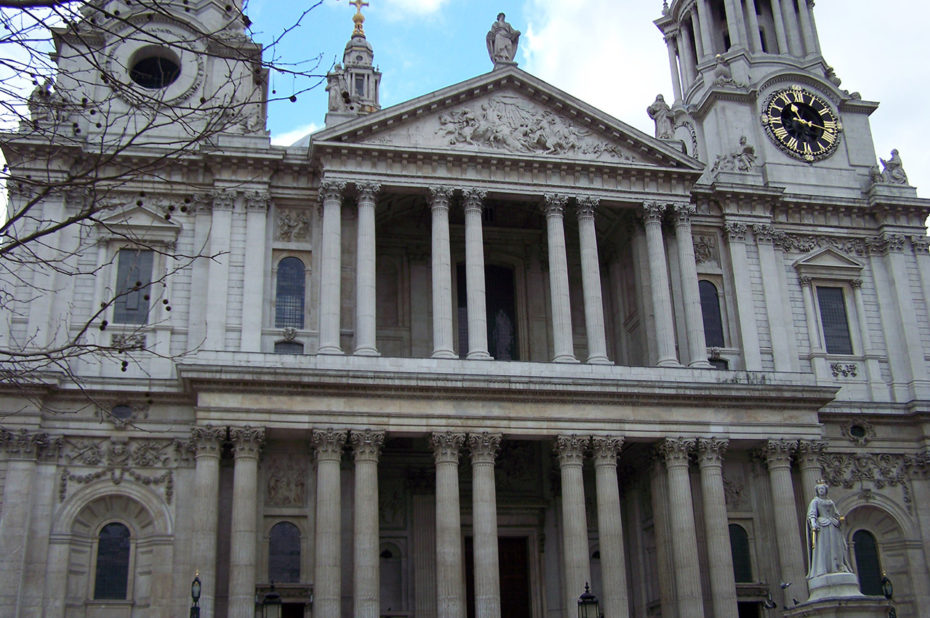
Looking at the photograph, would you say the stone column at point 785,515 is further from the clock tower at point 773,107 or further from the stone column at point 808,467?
the clock tower at point 773,107

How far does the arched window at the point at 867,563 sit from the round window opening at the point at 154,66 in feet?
86.4

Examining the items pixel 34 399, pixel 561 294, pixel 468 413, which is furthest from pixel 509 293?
pixel 34 399

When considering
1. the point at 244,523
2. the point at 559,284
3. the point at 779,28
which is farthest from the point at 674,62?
the point at 244,523

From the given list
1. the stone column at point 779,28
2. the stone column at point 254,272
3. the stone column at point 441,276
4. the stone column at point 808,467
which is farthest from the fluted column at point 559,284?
the stone column at point 779,28

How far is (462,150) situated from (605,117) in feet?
16.0

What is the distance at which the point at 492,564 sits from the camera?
26953 millimetres

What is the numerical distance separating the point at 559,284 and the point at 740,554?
9627 mm

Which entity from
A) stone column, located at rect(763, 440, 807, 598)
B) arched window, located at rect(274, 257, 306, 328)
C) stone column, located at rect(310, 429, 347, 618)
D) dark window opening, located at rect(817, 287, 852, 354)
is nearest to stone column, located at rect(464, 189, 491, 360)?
stone column, located at rect(310, 429, 347, 618)

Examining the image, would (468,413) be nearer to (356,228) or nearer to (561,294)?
(561,294)

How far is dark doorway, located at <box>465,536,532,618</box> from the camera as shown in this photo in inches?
1231

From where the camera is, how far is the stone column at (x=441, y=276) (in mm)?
29250

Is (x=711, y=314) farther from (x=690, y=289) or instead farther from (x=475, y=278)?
(x=475, y=278)

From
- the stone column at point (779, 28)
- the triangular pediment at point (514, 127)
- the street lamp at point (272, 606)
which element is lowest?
the street lamp at point (272, 606)

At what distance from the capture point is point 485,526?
27391 millimetres
